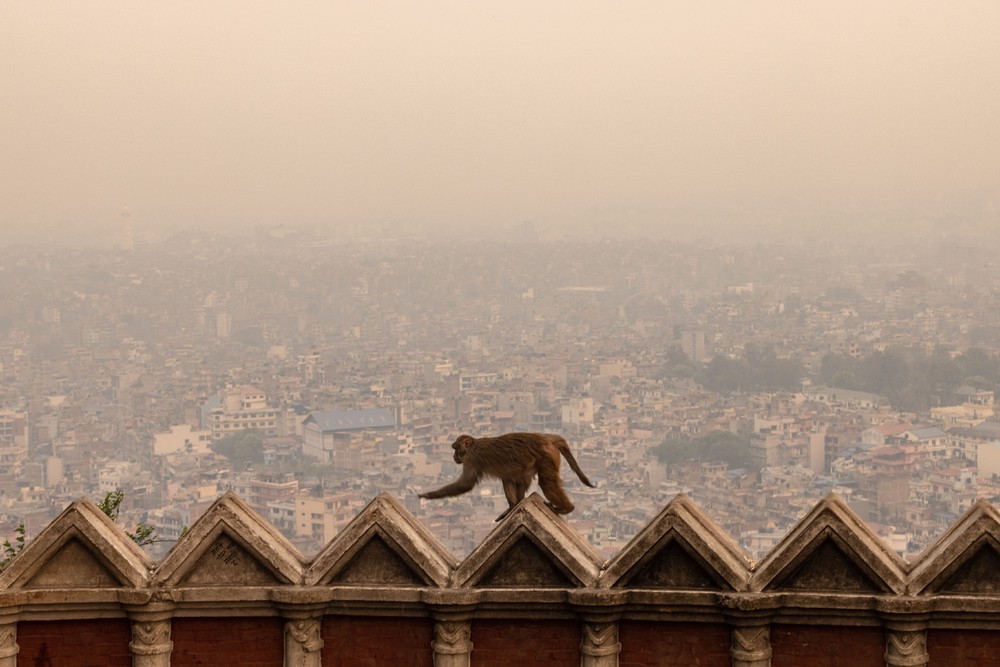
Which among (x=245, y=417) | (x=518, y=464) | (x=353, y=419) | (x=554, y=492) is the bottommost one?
(x=245, y=417)

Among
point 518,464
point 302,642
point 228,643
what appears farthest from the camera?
point 518,464

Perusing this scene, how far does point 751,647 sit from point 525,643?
1.21 m

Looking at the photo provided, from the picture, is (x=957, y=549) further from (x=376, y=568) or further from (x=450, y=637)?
(x=376, y=568)

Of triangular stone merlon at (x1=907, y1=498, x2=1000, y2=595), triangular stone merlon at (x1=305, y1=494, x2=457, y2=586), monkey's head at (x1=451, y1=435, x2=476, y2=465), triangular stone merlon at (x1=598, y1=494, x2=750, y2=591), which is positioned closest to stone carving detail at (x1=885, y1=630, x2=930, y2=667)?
triangular stone merlon at (x1=907, y1=498, x2=1000, y2=595)

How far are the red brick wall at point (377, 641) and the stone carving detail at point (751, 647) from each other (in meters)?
1.64

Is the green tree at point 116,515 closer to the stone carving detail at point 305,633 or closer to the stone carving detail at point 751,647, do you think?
the stone carving detail at point 305,633

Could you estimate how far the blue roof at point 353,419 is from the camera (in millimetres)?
175000

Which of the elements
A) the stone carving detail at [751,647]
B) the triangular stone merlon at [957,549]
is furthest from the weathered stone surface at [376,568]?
the triangular stone merlon at [957,549]

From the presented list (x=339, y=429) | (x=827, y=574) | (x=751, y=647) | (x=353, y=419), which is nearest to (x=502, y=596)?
(x=751, y=647)

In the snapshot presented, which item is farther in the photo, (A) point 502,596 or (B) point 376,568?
(B) point 376,568

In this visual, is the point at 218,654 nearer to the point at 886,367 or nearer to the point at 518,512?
the point at 518,512

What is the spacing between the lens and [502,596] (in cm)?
775

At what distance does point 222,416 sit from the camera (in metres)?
196

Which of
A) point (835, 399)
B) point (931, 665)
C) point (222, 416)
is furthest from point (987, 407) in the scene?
point (931, 665)
